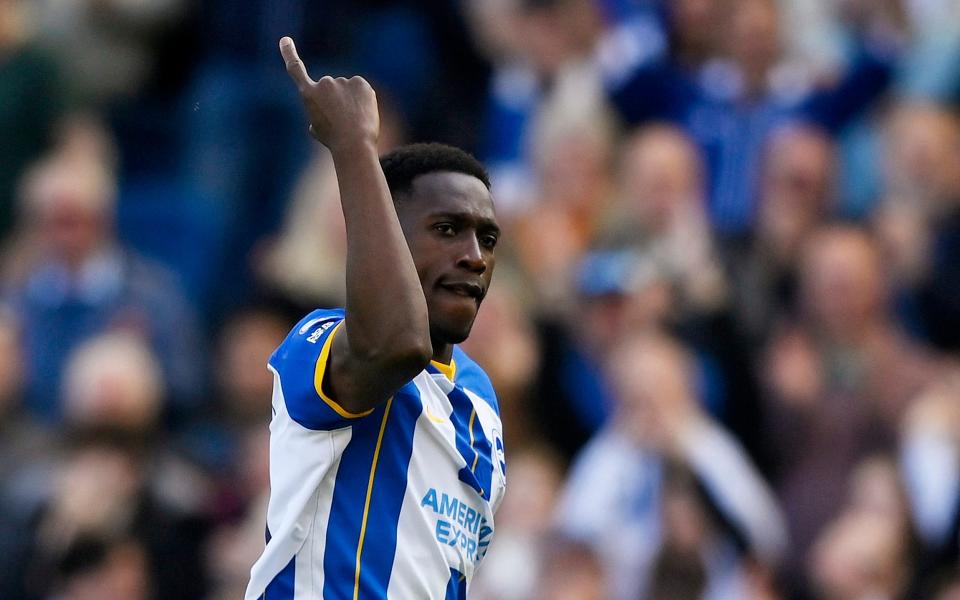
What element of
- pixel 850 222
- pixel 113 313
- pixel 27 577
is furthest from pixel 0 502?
pixel 850 222

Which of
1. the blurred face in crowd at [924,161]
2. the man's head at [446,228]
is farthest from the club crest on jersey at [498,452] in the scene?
the blurred face in crowd at [924,161]

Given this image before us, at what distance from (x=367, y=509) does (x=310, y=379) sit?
0.34 m

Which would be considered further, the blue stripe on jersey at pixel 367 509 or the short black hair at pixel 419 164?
the short black hair at pixel 419 164

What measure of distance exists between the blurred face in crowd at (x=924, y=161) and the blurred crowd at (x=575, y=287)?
0.06 feet

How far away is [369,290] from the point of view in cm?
349

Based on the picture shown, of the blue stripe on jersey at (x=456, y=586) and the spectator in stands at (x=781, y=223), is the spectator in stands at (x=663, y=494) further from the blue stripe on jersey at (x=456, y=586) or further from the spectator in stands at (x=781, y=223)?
the blue stripe on jersey at (x=456, y=586)

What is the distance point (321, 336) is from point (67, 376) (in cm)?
524

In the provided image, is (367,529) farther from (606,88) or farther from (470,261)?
(606,88)

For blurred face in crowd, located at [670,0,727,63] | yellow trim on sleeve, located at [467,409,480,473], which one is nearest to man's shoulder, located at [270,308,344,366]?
yellow trim on sleeve, located at [467,409,480,473]

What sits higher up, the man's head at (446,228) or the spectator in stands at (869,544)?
the man's head at (446,228)

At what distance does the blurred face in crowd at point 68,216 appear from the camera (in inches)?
350

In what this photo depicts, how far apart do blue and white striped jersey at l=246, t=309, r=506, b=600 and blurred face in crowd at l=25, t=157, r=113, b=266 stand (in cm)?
531

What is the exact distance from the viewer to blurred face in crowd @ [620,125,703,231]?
8.41 m

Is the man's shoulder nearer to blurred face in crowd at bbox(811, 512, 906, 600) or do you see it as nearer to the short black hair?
the short black hair
